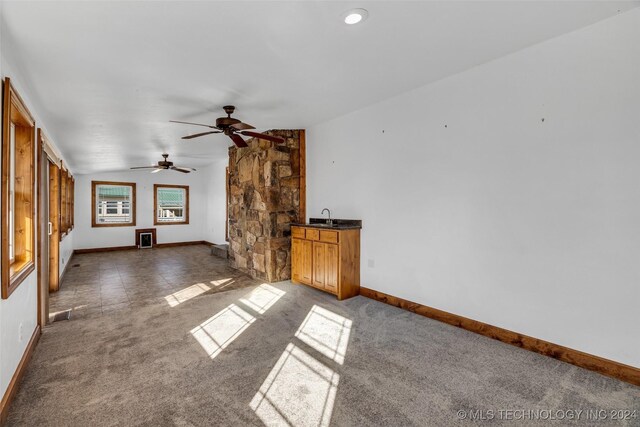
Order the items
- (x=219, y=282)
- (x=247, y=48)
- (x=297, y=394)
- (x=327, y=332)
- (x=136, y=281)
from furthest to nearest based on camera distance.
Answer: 1. (x=136, y=281)
2. (x=219, y=282)
3. (x=327, y=332)
4. (x=247, y=48)
5. (x=297, y=394)

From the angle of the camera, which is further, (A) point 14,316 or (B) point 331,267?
(B) point 331,267

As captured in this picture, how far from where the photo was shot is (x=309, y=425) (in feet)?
6.06

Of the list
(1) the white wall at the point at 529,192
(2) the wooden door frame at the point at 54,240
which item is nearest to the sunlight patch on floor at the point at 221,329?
(1) the white wall at the point at 529,192

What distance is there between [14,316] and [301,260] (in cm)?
339

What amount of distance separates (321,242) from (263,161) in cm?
187

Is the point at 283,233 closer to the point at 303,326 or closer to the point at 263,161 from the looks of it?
the point at 263,161

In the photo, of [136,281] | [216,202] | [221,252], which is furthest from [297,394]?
[216,202]

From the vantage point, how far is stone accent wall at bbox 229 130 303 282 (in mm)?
5250

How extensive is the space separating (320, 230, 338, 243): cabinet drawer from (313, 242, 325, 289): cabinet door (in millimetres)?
106

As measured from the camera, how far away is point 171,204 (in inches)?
397

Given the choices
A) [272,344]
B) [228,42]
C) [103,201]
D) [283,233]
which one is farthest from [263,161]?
[103,201]

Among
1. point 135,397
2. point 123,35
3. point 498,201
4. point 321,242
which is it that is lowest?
point 135,397

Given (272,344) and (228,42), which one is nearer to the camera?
(228,42)

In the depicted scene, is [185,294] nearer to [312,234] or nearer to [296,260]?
[296,260]
